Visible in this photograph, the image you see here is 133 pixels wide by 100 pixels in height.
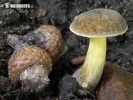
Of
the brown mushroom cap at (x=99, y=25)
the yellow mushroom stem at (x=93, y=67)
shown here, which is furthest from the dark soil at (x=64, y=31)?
the brown mushroom cap at (x=99, y=25)

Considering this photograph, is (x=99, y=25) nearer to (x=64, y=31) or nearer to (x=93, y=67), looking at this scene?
(x=93, y=67)

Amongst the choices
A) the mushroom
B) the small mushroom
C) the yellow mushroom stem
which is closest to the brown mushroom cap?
the mushroom

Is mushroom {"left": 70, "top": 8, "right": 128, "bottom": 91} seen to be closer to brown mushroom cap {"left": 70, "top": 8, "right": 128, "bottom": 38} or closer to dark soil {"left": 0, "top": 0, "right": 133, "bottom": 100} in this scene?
brown mushroom cap {"left": 70, "top": 8, "right": 128, "bottom": 38}

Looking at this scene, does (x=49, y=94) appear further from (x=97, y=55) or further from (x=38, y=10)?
(x=38, y=10)

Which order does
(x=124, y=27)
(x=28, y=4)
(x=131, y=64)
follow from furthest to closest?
(x=28, y=4)
(x=131, y=64)
(x=124, y=27)

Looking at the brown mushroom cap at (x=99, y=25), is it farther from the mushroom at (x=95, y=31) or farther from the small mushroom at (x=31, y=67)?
the small mushroom at (x=31, y=67)

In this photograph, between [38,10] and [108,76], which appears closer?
[108,76]

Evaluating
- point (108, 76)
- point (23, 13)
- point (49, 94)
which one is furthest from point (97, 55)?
point (23, 13)
